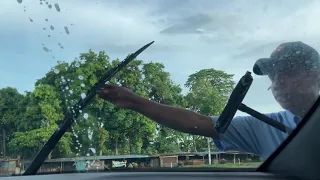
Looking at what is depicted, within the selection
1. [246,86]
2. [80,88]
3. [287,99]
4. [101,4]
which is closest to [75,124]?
[80,88]

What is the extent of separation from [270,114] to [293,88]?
0.20 meters

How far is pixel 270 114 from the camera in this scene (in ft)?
10.0

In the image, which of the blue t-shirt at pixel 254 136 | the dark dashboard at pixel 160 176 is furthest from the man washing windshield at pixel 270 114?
the dark dashboard at pixel 160 176

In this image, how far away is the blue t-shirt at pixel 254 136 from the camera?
3.07m

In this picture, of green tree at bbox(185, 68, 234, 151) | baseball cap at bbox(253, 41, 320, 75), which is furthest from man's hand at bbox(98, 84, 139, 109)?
baseball cap at bbox(253, 41, 320, 75)

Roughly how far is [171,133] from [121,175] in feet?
1.35

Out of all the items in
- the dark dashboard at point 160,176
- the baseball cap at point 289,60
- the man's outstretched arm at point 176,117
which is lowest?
the dark dashboard at point 160,176

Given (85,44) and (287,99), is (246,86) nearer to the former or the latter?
(287,99)

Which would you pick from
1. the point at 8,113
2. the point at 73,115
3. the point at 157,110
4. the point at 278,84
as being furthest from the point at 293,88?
the point at 8,113

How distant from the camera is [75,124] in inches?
124

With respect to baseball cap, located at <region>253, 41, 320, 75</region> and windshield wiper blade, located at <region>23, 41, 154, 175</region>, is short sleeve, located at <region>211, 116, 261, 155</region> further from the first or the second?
windshield wiper blade, located at <region>23, 41, 154, 175</region>

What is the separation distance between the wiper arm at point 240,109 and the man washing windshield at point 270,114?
0.10ft

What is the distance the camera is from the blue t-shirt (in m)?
3.07

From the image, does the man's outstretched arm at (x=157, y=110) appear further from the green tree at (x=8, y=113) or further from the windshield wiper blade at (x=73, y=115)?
the green tree at (x=8, y=113)
